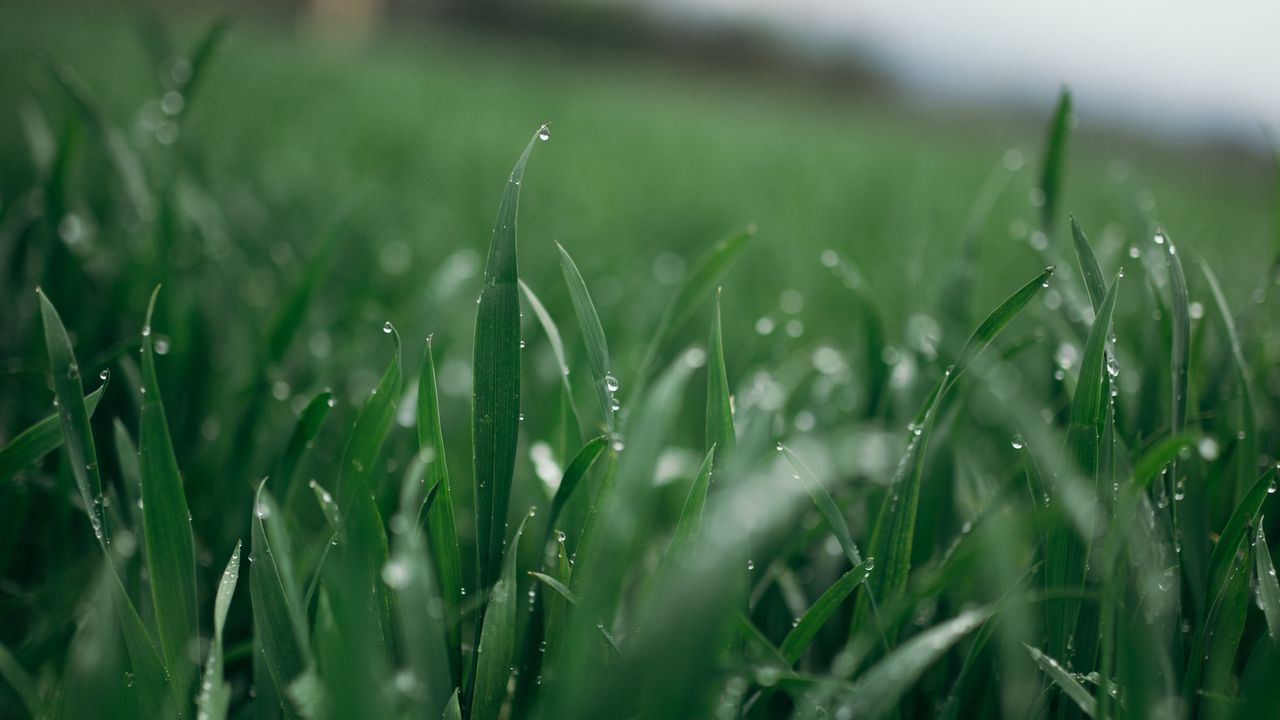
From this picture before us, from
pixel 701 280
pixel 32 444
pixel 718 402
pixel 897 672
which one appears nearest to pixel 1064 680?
pixel 897 672

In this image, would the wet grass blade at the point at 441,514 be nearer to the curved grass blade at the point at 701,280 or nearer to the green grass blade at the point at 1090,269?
the curved grass blade at the point at 701,280

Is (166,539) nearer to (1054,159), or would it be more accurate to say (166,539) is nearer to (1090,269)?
(1090,269)

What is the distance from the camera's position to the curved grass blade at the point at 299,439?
47cm

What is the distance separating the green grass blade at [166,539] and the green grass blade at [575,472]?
18 cm

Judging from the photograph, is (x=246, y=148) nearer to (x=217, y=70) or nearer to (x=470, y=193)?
(x=470, y=193)

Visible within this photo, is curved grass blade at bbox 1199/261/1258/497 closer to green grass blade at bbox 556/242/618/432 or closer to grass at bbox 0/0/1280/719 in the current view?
grass at bbox 0/0/1280/719

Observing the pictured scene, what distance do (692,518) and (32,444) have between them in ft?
1.23

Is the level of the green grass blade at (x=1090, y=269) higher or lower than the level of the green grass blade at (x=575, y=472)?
higher

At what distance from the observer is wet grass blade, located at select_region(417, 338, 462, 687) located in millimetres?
390

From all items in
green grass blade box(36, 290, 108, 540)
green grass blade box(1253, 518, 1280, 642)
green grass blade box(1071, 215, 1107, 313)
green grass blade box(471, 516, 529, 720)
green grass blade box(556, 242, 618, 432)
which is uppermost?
green grass blade box(1071, 215, 1107, 313)

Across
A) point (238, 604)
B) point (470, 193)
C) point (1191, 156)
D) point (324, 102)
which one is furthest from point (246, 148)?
point (1191, 156)

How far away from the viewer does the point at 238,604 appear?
508mm

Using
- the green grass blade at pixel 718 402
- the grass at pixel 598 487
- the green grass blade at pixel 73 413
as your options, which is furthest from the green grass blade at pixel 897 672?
the green grass blade at pixel 73 413

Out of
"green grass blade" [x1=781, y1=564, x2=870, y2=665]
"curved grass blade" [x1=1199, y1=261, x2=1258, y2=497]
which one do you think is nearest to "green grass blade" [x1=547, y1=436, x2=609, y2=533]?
"green grass blade" [x1=781, y1=564, x2=870, y2=665]
